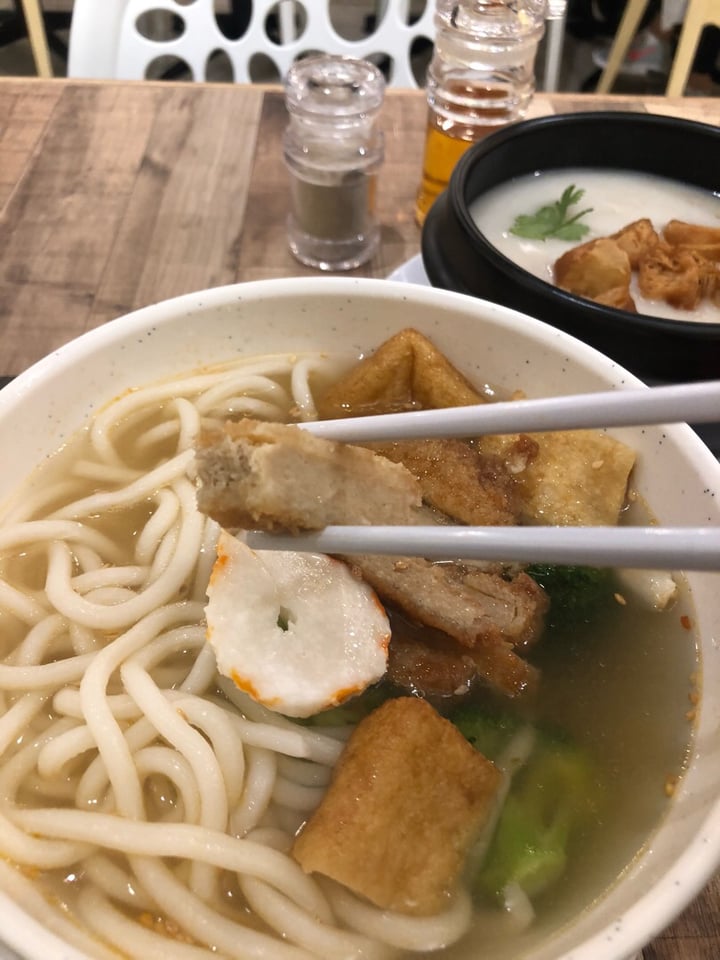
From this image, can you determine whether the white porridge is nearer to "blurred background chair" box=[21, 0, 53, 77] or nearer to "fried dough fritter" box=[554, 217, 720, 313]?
"fried dough fritter" box=[554, 217, 720, 313]

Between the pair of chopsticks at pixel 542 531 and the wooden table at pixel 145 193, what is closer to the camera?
the pair of chopsticks at pixel 542 531

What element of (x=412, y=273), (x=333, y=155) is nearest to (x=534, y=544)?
(x=412, y=273)

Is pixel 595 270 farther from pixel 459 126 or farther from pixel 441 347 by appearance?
pixel 459 126

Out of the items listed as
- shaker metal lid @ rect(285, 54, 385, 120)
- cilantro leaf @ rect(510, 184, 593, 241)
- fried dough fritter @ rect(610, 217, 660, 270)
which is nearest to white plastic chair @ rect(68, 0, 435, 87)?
shaker metal lid @ rect(285, 54, 385, 120)

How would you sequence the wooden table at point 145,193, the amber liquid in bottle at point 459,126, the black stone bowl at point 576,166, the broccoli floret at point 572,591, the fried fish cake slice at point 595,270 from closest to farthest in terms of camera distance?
the broccoli floret at point 572,591 < the black stone bowl at point 576,166 < the fried fish cake slice at point 595,270 < the wooden table at point 145,193 < the amber liquid in bottle at point 459,126

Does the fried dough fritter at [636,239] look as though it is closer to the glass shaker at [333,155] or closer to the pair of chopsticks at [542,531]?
the glass shaker at [333,155]

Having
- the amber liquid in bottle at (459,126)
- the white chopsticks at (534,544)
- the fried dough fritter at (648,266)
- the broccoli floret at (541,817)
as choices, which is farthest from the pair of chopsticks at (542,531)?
the amber liquid in bottle at (459,126)
